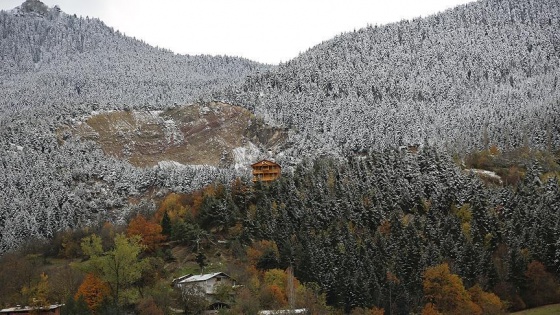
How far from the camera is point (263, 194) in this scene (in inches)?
4825

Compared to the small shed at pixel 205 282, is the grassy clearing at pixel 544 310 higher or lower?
lower

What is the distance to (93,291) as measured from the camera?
88.8 m

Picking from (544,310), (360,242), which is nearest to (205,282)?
(360,242)

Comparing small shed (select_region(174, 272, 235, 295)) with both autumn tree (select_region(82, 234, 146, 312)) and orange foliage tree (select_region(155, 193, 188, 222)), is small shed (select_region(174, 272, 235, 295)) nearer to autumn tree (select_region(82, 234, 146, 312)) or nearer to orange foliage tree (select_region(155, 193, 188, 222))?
autumn tree (select_region(82, 234, 146, 312))

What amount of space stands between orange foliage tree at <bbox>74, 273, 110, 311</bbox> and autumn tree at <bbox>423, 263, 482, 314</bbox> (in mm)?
42356

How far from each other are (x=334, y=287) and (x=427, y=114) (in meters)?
114

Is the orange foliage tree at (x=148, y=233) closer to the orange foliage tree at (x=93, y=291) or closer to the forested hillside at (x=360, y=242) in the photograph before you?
the forested hillside at (x=360, y=242)

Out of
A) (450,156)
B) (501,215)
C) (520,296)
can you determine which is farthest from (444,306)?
(450,156)

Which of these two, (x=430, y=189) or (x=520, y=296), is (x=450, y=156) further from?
(x=520, y=296)

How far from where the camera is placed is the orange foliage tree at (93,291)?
87081 mm

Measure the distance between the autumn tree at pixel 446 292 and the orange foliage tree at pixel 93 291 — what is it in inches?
1668

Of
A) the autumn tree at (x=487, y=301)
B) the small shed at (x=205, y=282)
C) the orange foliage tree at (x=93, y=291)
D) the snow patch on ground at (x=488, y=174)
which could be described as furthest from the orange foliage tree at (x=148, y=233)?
the snow patch on ground at (x=488, y=174)

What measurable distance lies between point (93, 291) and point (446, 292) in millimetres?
45620

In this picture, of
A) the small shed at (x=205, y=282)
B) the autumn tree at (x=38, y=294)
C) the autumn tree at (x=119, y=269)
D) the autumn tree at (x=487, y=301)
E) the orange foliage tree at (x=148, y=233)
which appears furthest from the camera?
the orange foliage tree at (x=148, y=233)
